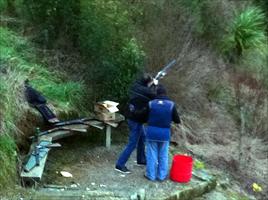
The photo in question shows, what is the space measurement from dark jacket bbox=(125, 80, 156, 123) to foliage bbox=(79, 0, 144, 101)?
5.10 feet

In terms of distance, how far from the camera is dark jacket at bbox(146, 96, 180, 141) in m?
7.94

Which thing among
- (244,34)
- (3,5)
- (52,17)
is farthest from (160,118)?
(244,34)

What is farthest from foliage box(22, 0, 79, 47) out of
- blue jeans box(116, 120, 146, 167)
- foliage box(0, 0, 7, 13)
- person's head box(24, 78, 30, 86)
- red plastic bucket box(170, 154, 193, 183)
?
red plastic bucket box(170, 154, 193, 183)

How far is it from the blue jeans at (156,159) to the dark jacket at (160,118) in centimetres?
16

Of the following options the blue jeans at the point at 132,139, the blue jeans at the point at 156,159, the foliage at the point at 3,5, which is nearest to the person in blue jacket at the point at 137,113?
the blue jeans at the point at 132,139

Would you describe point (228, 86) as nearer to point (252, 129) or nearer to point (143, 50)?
point (252, 129)

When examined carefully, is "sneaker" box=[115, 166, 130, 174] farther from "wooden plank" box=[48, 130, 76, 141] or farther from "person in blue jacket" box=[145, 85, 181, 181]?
"wooden plank" box=[48, 130, 76, 141]

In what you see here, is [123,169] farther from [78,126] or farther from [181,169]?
[78,126]

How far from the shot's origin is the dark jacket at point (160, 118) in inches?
313

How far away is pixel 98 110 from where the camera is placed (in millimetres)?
9180

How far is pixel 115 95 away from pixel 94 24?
133 cm

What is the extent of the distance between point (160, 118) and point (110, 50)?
2.43 meters

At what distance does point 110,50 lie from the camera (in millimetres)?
9922

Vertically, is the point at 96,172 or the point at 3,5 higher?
the point at 3,5
